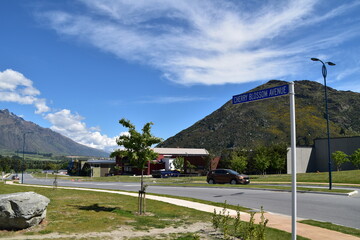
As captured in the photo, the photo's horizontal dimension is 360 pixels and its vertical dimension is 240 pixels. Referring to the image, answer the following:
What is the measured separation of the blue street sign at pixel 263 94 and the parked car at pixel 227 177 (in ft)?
76.6

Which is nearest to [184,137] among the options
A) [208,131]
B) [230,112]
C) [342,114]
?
[208,131]

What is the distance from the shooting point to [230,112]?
174625 mm

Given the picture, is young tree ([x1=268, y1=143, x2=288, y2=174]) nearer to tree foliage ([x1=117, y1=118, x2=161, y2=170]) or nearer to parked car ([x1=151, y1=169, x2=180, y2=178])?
parked car ([x1=151, y1=169, x2=180, y2=178])

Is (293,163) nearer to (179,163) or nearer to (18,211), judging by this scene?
(18,211)

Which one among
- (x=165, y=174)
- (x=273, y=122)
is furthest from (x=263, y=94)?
(x=273, y=122)

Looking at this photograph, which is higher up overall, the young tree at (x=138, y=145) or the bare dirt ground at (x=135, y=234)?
the young tree at (x=138, y=145)

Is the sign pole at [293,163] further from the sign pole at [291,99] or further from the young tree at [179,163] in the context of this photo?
the young tree at [179,163]

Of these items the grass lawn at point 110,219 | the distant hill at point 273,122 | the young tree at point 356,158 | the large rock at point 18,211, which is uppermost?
the distant hill at point 273,122

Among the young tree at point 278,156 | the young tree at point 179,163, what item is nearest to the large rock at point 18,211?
the young tree at point 278,156

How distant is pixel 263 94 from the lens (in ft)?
22.6

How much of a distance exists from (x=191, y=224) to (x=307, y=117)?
140m

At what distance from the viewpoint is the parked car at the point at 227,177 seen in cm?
2966

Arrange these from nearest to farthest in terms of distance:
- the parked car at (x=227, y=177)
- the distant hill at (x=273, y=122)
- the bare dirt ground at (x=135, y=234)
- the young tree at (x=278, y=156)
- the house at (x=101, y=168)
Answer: the bare dirt ground at (x=135, y=234), the parked car at (x=227, y=177), the young tree at (x=278, y=156), the house at (x=101, y=168), the distant hill at (x=273, y=122)

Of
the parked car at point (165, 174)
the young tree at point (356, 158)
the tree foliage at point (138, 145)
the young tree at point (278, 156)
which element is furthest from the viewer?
the parked car at point (165, 174)
